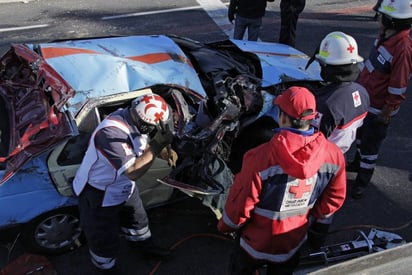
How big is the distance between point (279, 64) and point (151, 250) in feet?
8.45

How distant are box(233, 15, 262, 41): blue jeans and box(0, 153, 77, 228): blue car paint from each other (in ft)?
15.6

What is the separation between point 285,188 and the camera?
283 centimetres

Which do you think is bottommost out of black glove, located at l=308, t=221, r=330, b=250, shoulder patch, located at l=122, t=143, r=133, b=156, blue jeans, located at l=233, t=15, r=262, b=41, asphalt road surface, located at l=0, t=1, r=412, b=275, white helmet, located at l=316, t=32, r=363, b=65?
asphalt road surface, located at l=0, t=1, r=412, b=275

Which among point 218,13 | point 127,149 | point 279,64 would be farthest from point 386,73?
point 218,13

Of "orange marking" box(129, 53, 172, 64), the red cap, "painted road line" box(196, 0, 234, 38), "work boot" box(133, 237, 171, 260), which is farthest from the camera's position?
"painted road line" box(196, 0, 234, 38)

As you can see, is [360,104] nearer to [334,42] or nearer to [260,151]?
[334,42]

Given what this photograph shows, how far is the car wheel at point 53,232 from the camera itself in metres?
4.10

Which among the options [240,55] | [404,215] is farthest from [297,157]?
[240,55]

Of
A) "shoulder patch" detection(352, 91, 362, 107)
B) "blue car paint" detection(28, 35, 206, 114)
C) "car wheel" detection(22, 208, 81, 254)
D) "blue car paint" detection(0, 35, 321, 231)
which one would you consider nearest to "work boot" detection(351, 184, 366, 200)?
"blue car paint" detection(0, 35, 321, 231)

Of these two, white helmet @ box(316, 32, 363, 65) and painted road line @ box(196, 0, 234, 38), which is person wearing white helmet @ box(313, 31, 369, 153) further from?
painted road line @ box(196, 0, 234, 38)

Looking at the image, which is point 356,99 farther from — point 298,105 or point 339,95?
point 298,105

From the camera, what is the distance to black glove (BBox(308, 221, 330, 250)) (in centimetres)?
403

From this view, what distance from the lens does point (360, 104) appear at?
4.00 meters

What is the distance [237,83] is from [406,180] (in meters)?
2.33
